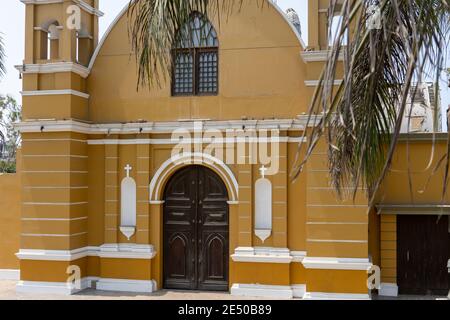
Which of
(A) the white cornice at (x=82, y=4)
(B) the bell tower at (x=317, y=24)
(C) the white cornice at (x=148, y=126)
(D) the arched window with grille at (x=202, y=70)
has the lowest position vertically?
(C) the white cornice at (x=148, y=126)

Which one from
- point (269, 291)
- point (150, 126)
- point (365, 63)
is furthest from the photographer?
point (150, 126)

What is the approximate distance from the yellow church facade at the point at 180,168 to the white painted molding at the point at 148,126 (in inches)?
1.1

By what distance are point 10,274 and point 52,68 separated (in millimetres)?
4889

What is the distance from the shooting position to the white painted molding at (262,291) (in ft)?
34.1

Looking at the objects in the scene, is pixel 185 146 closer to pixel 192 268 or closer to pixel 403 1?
pixel 192 268

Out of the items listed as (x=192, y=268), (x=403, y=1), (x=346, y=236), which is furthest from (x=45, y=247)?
(x=403, y=1)

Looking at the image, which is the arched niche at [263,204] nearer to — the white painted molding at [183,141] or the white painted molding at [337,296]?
the white painted molding at [183,141]

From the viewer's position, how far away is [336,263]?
32.4 ft

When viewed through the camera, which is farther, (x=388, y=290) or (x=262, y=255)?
(x=388, y=290)

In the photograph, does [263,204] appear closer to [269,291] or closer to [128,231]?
[269,291]

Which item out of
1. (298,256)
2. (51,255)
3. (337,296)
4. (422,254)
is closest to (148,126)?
(51,255)

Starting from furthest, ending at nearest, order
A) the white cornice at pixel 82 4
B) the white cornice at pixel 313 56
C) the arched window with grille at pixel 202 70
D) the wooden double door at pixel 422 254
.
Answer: the white cornice at pixel 82 4
the arched window with grille at pixel 202 70
the wooden double door at pixel 422 254
the white cornice at pixel 313 56

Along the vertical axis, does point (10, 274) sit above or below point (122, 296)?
above

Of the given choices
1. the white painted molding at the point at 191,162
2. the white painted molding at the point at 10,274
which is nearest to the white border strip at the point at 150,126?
the white painted molding at the point at 191,162
